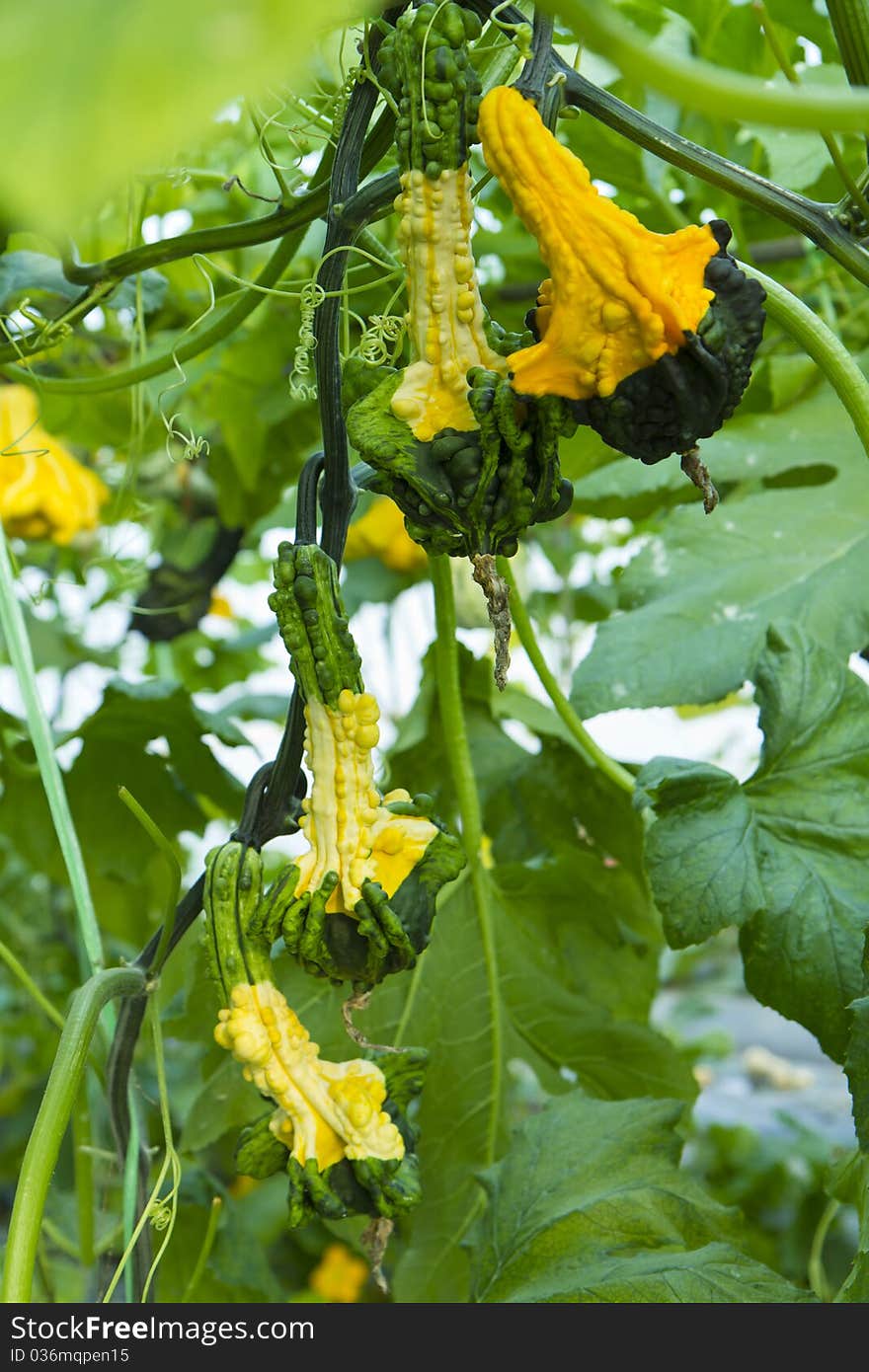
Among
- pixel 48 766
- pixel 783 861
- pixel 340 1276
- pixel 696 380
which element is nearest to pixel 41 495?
pixel 48 766

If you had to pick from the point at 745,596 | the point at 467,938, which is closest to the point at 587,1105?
the point at 467,938

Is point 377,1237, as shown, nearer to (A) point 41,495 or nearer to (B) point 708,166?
(B) point 708,166

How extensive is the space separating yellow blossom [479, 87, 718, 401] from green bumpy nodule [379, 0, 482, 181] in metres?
0.01

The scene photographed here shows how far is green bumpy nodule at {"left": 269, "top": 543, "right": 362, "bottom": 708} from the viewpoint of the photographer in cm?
44

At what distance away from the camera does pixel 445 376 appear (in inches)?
16.0

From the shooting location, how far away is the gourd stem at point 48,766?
62 centimetres

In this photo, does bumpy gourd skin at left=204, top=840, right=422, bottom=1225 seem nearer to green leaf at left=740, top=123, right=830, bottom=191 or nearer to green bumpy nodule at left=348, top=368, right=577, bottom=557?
green bumpy nodule at left=348, top=368, right=577, bottom=557

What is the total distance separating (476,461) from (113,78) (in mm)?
266

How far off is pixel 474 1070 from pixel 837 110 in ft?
2.33

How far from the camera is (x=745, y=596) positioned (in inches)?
30.8

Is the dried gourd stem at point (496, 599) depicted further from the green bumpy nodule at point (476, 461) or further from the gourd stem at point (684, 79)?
the gourd stem at point (684, 79)

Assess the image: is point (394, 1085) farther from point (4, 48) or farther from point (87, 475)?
point (87, 475)

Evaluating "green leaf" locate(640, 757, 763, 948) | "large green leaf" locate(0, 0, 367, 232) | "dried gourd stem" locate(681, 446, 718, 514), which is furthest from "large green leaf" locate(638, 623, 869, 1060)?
"large green leaf" locate(0, 0, 367, 232)

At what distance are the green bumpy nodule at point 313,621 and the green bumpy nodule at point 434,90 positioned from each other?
0.41 ft
